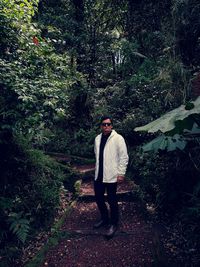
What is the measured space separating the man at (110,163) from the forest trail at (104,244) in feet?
1.00

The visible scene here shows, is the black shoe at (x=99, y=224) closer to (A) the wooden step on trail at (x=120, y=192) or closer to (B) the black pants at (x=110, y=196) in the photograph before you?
(B) the black pants at (x=110, y=196)

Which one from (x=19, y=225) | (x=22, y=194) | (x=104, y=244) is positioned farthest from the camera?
(x=22, y=194)

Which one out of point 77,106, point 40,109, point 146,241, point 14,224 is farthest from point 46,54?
point 77,106

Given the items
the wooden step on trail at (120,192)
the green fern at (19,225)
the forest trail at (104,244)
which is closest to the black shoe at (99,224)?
the forest trail at (104,244)

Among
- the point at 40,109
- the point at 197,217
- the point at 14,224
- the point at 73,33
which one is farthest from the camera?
the point at 73,33

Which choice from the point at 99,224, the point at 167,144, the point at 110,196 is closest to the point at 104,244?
the point at 99,224

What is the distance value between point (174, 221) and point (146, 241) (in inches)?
32.1

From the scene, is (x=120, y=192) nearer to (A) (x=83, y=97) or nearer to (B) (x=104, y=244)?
(B) (x=104, y=244)

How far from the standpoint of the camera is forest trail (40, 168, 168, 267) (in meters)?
5.05

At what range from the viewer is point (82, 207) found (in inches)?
296

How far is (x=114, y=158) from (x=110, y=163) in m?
0.12

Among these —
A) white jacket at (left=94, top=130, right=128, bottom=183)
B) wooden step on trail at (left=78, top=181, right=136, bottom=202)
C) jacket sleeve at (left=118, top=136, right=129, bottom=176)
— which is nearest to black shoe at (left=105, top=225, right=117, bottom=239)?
white jacket at (left=94, top=130, right=128, bottom=183)

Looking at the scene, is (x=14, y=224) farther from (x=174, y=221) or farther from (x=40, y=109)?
(x=174, y=221)

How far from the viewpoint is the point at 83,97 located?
43.3 ft
